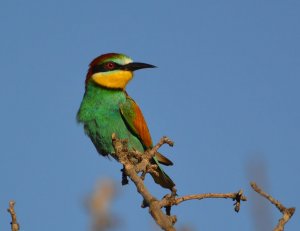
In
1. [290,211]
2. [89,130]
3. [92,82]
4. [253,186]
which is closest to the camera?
[290,211]

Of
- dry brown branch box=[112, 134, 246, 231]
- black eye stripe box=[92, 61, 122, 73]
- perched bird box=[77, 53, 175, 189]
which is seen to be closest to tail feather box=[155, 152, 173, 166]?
perched bird box=[77, 53, 175, 189]

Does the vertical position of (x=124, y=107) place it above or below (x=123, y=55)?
below

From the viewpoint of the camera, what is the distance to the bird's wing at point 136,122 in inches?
215

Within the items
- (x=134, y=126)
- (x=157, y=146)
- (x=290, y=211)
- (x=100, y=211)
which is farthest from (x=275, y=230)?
(x=134, y=126)

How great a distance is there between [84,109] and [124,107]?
422 mm

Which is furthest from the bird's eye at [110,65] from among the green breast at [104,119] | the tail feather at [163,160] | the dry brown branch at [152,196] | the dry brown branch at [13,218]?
the dry brown branch at [13,218]

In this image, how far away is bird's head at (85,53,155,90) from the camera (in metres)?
5.79

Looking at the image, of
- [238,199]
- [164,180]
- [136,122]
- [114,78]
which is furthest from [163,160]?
[238,199]

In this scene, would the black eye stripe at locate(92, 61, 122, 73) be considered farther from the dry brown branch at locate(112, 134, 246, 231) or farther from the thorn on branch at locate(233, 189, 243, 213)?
the thorn on branch at locate(233, 189, 243, 213)

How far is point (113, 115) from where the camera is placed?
17.9ft

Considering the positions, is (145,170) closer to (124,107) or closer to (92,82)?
(124,107)

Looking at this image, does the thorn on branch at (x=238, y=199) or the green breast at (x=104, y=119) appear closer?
the thorn on branch at (x=238, y=199)

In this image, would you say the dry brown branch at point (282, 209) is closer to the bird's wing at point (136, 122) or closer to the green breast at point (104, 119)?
the green breast at point (104, 119)

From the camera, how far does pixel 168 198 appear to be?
7.47ft
